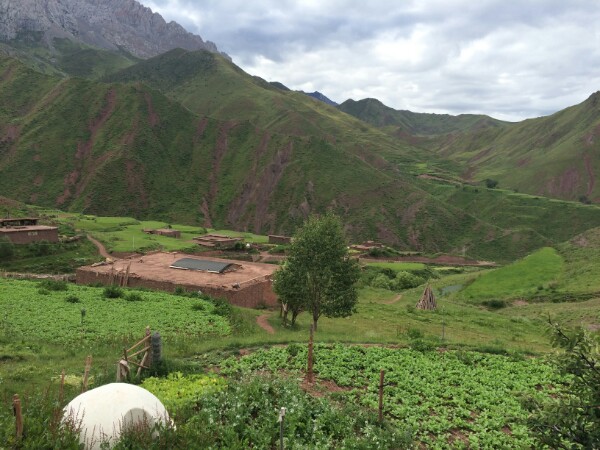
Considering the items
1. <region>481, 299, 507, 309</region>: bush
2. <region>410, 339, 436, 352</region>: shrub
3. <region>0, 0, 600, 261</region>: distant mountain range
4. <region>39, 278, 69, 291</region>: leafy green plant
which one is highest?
<region>0, 0, 600, 261</region>: distant mountain range

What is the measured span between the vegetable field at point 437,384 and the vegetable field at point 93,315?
9.21 m

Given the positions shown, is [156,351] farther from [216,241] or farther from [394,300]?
[216,241]

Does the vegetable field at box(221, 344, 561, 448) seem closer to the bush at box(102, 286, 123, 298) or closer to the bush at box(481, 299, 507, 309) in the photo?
the bush at box(102, 286, 123, 298)

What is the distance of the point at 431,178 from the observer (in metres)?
179

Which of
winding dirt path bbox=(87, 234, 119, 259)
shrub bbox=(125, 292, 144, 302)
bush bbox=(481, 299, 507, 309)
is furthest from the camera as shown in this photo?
winding dirt path bbox=(87, 234, 119, 259)

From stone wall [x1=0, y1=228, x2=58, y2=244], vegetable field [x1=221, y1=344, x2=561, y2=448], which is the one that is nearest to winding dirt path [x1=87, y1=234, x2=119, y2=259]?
stone wall [x1=0, y1=228, x2=58, y2=244]

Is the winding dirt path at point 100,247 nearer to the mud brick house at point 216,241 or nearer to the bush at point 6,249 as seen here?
the bush at point 6,249

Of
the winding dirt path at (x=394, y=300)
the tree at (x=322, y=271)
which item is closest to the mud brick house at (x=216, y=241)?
the winding dirt path at (x=394, y=300)

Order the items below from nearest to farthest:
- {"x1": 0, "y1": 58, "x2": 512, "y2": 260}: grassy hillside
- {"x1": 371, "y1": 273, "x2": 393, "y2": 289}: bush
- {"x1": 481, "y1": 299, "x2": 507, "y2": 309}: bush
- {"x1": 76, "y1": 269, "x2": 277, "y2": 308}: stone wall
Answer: {"x1": 76, "y1": 269, "x2": 277, "y2": 308}: stone wall
{"x1": 481, "y1": 299, "x2": 507, "y2": 309}: bush
{"x1": 371, "y1": 273, "x2": 393, "y2": 289}: bush
{"x1": 0, "y1": 58, "x2": 512, "y2": 260}: grassy hillside

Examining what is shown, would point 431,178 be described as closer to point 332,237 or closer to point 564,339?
point 332,237

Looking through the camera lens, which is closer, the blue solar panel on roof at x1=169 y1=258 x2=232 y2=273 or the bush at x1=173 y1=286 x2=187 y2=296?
the bush at x1=173 y1=286 x2=187 y2=296

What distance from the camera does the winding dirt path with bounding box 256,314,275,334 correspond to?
31.7 metres

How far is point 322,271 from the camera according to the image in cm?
3067

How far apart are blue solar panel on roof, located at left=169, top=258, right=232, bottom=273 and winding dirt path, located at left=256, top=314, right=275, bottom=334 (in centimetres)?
1519
